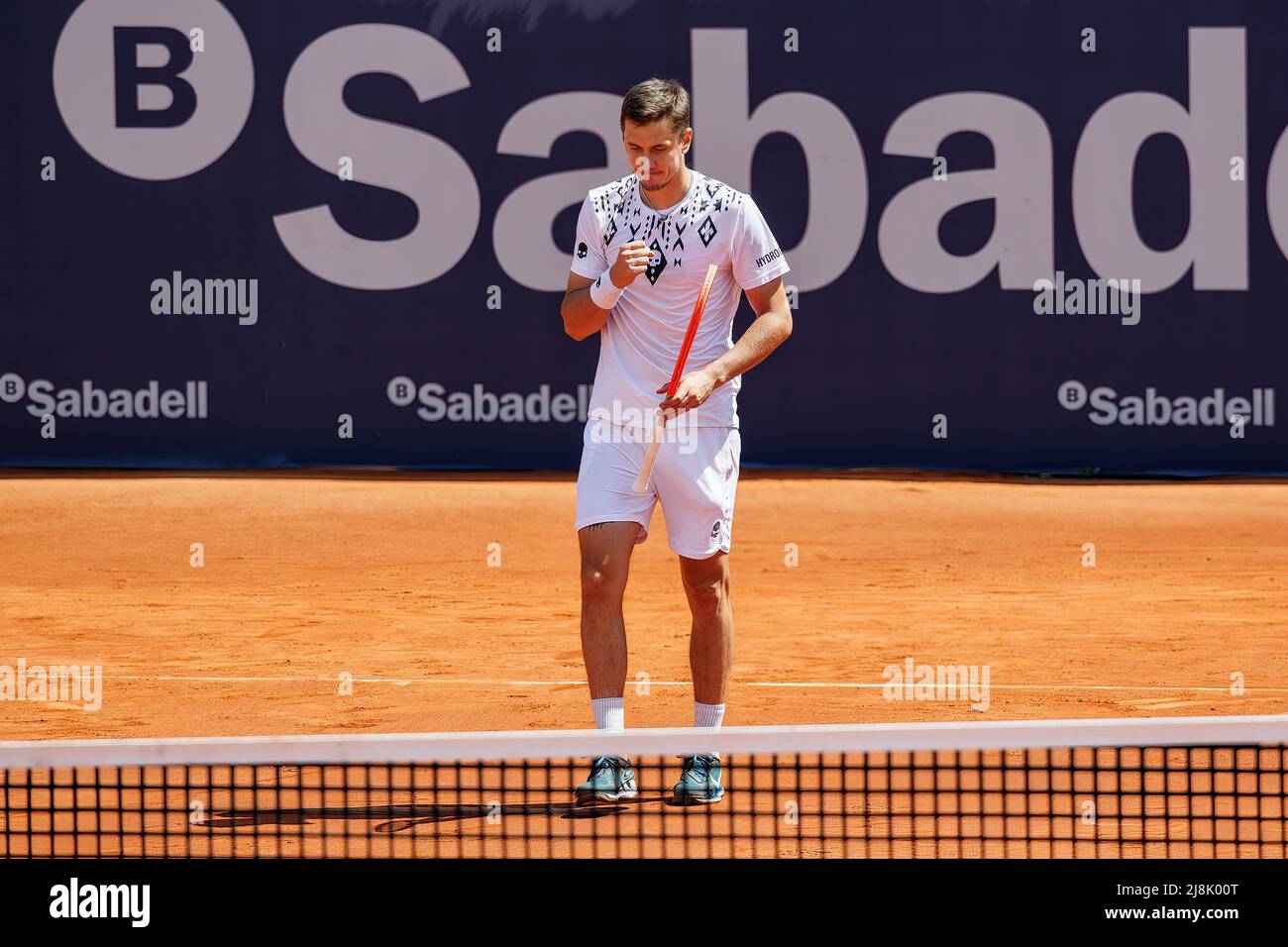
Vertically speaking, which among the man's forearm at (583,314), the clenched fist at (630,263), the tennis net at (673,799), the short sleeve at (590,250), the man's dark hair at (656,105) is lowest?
the tennis net at (673,799)

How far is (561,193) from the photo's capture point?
467 inches

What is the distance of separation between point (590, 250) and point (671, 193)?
26 centimetres

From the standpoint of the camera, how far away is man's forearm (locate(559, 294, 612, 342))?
397 centimetres

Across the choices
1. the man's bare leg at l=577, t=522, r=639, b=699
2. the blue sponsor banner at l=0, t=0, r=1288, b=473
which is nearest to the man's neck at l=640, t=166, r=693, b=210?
the man's bare leg at l=577, t=522, r=639, b=699

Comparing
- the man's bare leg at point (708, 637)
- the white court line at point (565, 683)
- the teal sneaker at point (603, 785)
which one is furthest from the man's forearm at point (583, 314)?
the white court line at point (565, 683)

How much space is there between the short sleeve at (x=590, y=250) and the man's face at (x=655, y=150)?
211 mm

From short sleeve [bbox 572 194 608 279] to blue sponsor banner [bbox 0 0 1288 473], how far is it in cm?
779

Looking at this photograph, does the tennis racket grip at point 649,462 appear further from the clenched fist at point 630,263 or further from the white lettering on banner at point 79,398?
the white lettering on banner at point 79,398

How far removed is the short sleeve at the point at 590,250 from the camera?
408 centimetres

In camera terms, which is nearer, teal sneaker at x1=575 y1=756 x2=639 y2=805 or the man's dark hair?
teal sneaker at x1=575 y1=756 x2=639 y2=805

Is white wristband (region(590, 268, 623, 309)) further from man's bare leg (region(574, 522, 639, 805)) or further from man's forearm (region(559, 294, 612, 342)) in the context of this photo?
man's bare leg (region(574, 522, 639, 805))

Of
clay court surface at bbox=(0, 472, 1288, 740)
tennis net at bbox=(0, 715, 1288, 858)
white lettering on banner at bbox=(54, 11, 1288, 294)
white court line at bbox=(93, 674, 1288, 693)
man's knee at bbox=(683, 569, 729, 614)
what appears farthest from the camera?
white lettering on banner at bbox=(54, 11, 1288, 294)

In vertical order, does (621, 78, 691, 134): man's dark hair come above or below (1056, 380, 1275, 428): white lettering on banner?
above
